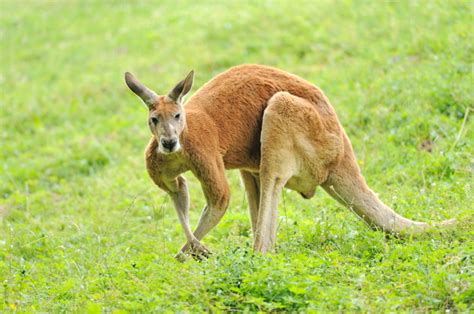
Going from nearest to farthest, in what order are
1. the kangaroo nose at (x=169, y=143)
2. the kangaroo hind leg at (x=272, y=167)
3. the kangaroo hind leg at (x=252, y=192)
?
the kangaroo nose at (x=169, y=143), the kangaroo hind leg at (x=272, y=167), the kangaroo hind leg at (x=252, y=192)

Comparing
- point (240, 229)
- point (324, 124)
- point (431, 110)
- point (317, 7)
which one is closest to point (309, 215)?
point (240, 229)

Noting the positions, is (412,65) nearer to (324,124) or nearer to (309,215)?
(309,215)

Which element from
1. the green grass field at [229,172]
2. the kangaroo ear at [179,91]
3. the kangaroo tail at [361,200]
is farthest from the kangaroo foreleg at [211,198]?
the kangaroo tail at [361,200]

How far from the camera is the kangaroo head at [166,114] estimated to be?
604 cm

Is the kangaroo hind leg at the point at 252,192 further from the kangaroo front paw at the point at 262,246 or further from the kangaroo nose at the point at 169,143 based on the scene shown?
the kangaroo nose at the point at 169,143

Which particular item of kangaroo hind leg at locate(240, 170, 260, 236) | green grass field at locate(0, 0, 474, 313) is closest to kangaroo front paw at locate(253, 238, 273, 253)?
green grass field at locate(0, 0, 474, 313)

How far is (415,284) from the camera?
17.5ft

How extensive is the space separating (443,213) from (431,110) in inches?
114

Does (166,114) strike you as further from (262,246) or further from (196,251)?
(262,246)

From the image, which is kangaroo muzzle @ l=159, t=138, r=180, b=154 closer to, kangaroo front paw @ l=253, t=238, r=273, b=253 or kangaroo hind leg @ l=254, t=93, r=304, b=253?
kangaroo hind leg @ l=254, t=93, r=304, b=253

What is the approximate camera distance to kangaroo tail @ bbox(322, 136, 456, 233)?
6.38m

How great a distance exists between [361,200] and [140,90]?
2.08 m

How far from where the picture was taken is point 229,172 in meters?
9.70

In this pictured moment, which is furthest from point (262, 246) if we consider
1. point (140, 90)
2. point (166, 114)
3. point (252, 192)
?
point (140, 90)
